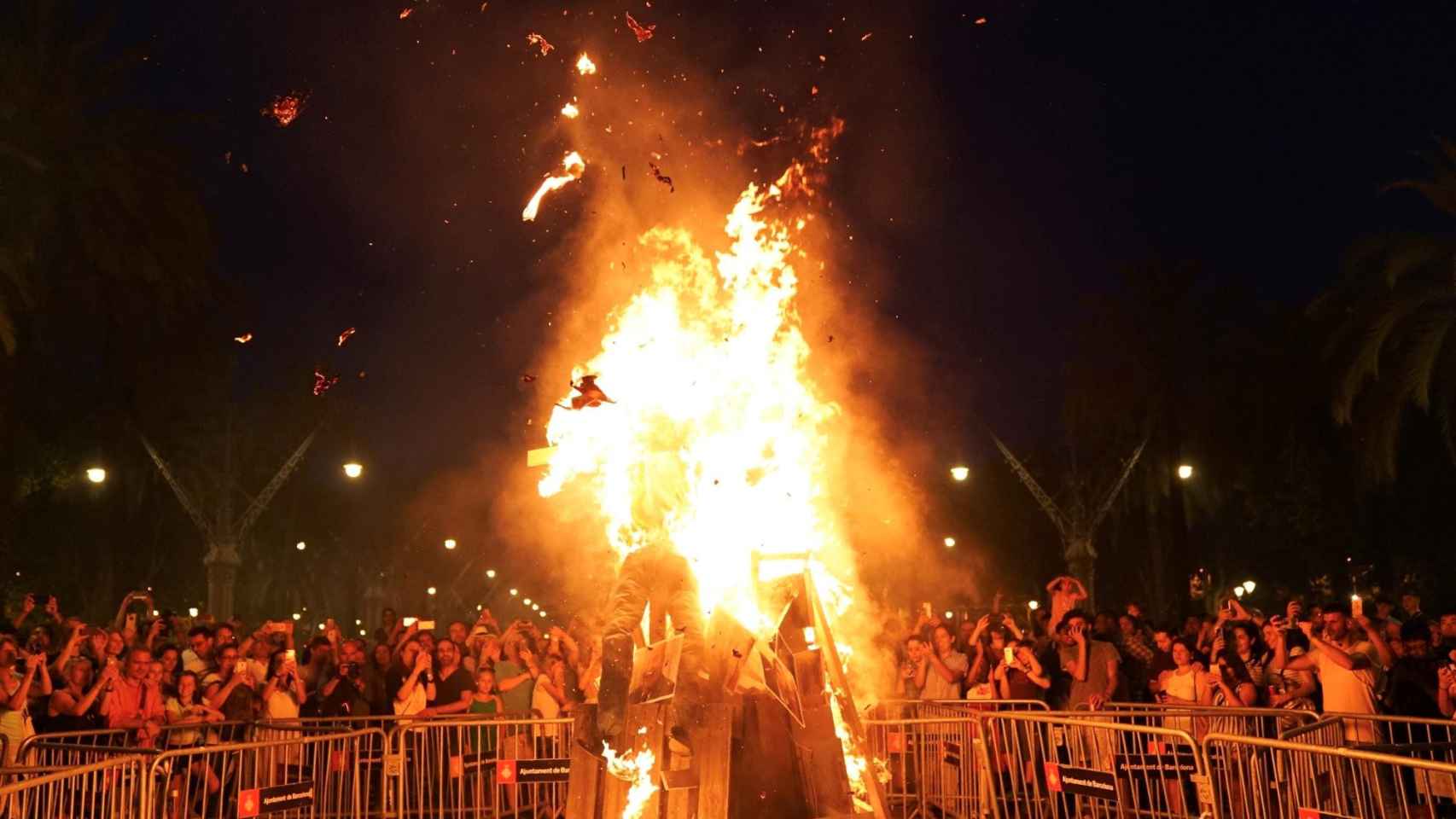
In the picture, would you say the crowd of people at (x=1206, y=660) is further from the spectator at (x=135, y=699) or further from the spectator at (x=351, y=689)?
the spectator at (x=135, y=699)

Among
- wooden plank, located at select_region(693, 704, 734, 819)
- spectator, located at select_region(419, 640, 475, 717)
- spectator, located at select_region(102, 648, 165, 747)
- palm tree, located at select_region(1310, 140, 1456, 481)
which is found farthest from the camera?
palm tree, located at select_region(1310, 140, 1456, 481)

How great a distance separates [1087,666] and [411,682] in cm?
713

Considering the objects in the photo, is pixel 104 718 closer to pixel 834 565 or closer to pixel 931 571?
pixel 834 565

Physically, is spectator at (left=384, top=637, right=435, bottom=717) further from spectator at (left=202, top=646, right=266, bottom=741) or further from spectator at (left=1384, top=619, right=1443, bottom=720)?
spectator at (left=1384, top=619, right=1443, bottom=720)

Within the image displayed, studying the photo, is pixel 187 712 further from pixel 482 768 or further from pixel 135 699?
pixel 482 768

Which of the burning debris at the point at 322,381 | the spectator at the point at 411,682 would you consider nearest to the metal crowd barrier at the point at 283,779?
the spectator at the point at 411,682

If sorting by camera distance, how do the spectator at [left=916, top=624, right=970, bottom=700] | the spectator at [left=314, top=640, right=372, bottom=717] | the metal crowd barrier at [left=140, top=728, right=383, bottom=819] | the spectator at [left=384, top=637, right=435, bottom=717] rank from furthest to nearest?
1. the spectator at [left=916, top=624, right=970, bottom=700]
2. the spectator at [left=314, top=640, right=372, bottom=717]
3. the spectator at [left=384, top=637, right=435, bottom=717]
4. the metal crowd barrier at [left=140, top=728, right=383, bottom=819]

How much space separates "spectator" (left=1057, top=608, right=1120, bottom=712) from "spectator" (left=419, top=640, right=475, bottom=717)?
6.49m

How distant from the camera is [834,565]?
1205 centimetres

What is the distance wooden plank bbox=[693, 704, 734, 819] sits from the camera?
340 inches

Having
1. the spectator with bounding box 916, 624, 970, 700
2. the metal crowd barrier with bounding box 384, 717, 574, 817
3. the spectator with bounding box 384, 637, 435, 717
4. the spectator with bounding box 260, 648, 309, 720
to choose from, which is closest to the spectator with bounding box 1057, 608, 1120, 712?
the spectator with bounding box 916, 624, 970, 700

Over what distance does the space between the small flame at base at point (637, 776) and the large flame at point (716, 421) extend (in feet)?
3.99

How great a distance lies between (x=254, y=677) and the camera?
1384 centimetres

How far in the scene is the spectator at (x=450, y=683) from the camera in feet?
45.3
